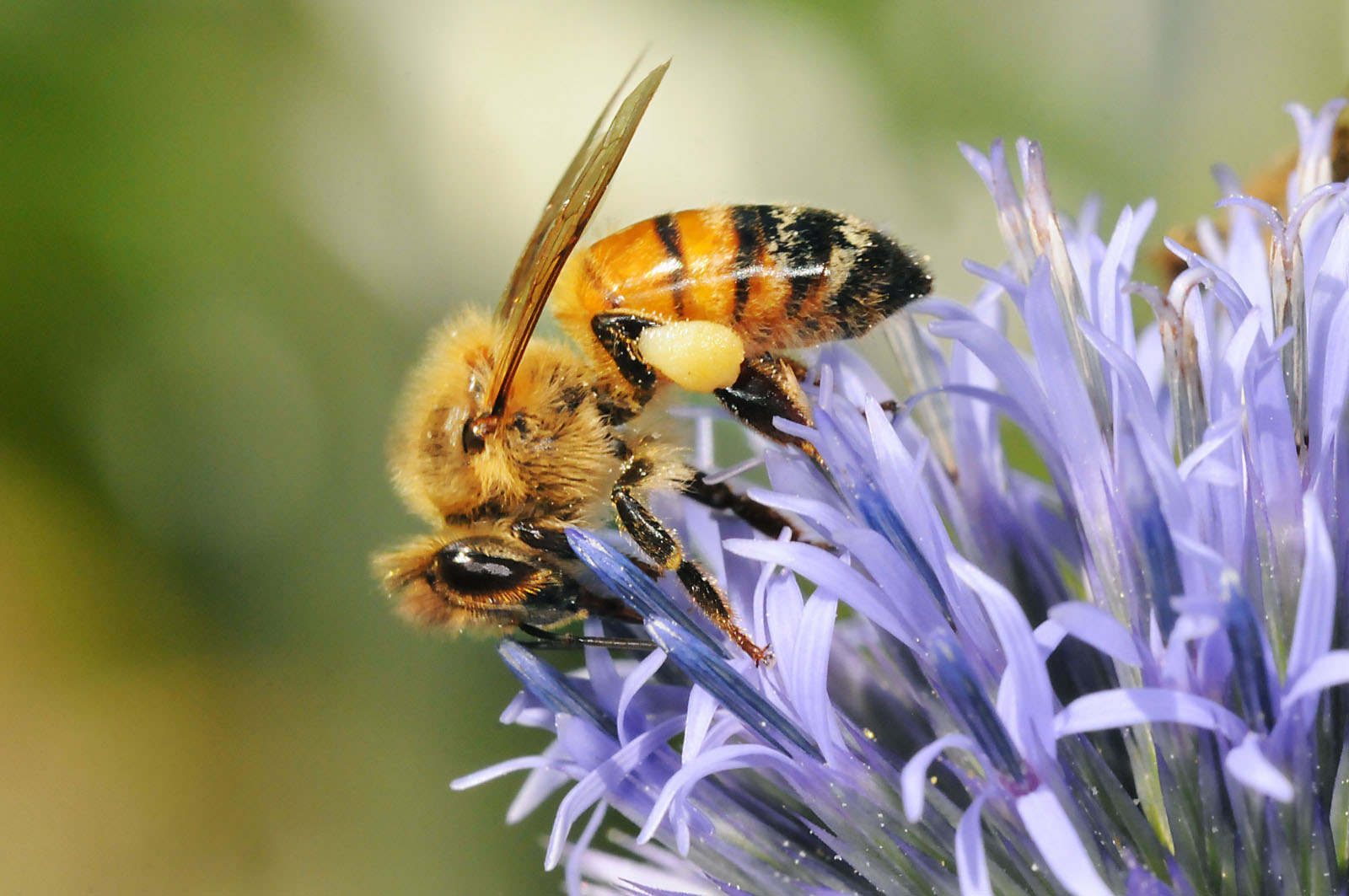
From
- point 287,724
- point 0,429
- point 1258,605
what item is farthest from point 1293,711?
point 0,429

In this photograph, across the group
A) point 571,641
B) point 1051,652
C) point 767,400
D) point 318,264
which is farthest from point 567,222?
point 318,264

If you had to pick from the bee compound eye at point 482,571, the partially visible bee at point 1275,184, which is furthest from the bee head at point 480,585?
the partially visible bee at point 1275,184

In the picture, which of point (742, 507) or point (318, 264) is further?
point (318, 264)

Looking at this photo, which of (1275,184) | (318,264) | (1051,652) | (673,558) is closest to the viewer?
(1051,652)

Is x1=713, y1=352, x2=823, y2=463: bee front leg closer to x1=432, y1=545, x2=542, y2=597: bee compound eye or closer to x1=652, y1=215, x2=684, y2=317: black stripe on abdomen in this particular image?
x1=652, y1=215, x2=684, y2=317: black stripe on abdomen

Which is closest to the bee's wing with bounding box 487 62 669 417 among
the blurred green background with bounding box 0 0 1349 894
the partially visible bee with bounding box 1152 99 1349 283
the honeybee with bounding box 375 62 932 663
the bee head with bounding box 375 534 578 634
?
the honeybee with bounding box 375 62 932 663

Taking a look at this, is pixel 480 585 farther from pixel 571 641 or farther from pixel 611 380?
pixel 611 380

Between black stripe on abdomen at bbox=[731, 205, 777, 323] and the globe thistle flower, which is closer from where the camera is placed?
the globe thistle flower

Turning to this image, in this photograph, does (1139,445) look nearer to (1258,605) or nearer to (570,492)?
(1258,605)
